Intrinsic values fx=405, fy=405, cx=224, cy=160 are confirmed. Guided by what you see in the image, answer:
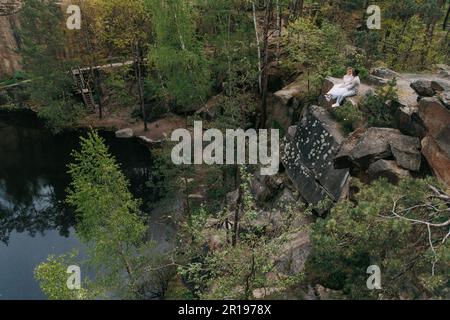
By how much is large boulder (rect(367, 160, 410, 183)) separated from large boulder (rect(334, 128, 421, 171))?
0.89 ft

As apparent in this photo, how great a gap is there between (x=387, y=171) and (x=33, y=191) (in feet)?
91.6

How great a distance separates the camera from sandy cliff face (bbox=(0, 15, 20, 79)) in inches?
1946

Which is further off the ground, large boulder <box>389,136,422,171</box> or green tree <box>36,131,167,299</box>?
large boulder <box>389,136,422,171</box>

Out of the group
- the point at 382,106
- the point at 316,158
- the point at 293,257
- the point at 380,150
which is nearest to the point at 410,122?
the point at 382,106

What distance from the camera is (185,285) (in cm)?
2203

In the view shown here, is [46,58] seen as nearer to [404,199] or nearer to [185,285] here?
[185,285]

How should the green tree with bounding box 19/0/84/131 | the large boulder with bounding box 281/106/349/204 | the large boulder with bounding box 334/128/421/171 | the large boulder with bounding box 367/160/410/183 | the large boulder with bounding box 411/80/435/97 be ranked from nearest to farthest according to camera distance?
the large boulder with bounding box 367/160/410/183, the large boulder with bounding box 334/128/421/171, the large boulder with bounding box 411/80/435/97, the large boulder with bounding box 281/106/349/204, the green tree with bounding box 19/0/84/131

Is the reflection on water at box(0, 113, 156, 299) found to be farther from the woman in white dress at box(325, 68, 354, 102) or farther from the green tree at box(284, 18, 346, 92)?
the woman in white dress at box(325, 68, 354, 102)

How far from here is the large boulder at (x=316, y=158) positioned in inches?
736

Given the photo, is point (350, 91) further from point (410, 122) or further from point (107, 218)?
point (107, 218)

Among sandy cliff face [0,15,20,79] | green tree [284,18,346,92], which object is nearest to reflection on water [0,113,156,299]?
sandy cliff face [0,15,20,79]

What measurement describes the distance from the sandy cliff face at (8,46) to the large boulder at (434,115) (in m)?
48.1

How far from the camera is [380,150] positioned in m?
17.2
